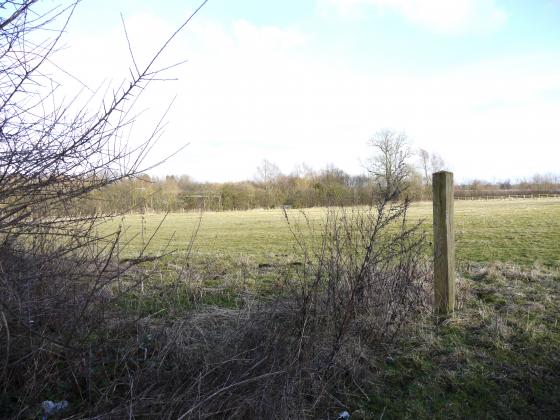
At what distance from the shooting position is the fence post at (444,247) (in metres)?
5.27

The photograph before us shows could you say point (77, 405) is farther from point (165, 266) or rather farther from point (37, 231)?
point (165, 266)

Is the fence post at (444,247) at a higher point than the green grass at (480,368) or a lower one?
higher

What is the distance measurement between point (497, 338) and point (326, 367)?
2.07 metres

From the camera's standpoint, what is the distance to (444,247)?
5.26 m

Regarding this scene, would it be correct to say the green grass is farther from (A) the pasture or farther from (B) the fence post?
(B) the fence post

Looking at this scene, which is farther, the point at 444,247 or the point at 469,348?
the point at 444,247

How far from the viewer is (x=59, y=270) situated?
313cm

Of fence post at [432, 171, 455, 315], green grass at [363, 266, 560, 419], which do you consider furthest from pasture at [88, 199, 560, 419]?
fence post at [432, 171, 455, 315]

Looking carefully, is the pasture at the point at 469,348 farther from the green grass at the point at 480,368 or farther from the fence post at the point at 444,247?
the fence post at the point at 444,247

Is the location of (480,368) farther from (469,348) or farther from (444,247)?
(444,247)

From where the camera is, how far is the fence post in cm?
527

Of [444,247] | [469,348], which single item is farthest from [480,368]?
[444,247]

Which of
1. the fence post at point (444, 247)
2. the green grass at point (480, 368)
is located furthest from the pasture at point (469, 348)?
the fence post at point (444, 247)

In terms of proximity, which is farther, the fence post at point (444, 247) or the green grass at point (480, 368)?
the fence post at point (444, 247)
